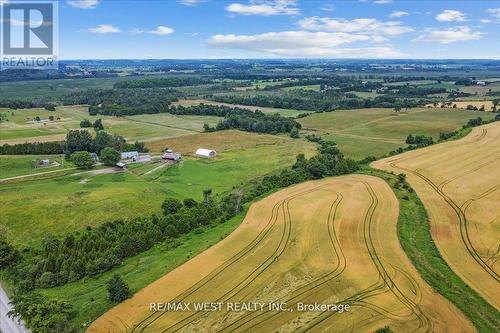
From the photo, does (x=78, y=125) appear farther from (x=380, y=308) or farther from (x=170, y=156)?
(x=380, y=308)

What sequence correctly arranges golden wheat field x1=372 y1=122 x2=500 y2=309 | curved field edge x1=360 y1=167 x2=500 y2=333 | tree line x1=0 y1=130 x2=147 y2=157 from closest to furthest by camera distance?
curved field edge x1=360 y1=167 x2=500 y2=333
golden wheat field x1=372 y1=122 x2=500 y2=309
tree line x1=0 y1=130 x2=147 y2=157

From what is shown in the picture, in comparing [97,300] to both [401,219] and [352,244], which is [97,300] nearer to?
[352,244]

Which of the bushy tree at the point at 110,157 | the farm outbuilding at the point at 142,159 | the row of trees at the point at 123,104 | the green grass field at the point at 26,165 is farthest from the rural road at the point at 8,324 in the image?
the row of trees at the point at 123,104

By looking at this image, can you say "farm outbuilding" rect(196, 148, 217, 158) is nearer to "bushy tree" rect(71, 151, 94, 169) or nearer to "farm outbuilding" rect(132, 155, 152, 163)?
"farm outbuilding" rect(132, 155, 152, 163)

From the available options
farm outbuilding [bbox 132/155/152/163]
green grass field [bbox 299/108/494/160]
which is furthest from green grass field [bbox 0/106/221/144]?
green grass field [bbox 299/108/494/160]

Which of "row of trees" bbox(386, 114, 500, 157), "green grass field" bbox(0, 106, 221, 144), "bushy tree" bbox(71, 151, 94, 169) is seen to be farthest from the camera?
"green grass field" bbox(0, 106, 221, 144)

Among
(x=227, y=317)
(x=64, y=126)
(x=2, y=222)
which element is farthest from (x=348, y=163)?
(x=64, y=126)

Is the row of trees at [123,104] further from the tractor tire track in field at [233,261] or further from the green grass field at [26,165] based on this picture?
the tractor tire track in field at [233,261]

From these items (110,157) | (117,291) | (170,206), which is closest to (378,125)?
(110,157)
